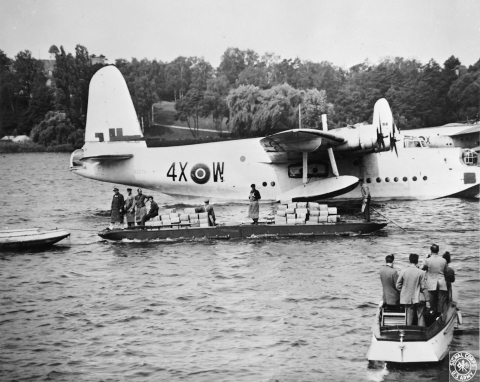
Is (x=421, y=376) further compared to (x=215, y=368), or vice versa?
(x=215, y=368)

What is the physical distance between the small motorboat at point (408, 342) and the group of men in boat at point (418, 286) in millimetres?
308

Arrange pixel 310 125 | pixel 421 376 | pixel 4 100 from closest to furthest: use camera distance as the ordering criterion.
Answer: pixel 421 376 → pixel 4 100 → pixel 310 125

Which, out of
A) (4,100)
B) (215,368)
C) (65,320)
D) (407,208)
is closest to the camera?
(215,368)

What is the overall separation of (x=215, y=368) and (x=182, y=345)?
154cm

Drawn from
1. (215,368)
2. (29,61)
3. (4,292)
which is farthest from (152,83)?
(215,368)

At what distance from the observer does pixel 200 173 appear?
3341cm

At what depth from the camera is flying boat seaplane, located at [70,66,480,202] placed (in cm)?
3052

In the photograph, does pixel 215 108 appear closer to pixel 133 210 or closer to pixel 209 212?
pixel 133 210

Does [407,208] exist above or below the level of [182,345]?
above

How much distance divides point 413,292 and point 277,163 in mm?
19586

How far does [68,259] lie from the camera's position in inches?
952

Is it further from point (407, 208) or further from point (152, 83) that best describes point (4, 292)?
point (152, 83)

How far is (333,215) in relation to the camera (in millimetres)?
24688

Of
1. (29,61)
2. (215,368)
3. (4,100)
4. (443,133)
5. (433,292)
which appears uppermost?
(29,61)
